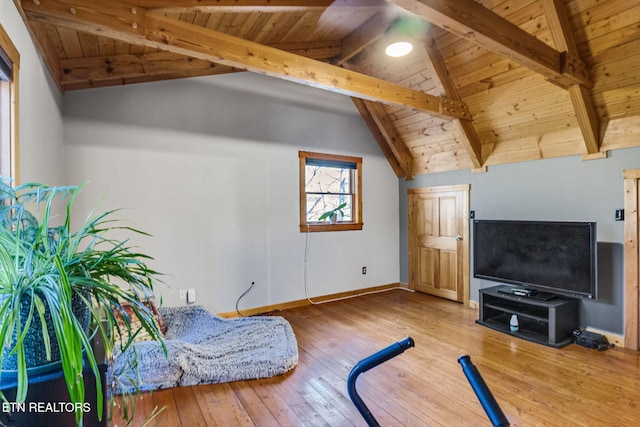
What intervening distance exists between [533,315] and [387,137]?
2.94m

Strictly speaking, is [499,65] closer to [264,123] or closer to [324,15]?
[324,15]

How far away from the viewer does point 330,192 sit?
189 inches

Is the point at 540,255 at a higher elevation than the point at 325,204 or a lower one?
lower

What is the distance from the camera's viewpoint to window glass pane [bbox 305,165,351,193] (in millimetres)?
4633

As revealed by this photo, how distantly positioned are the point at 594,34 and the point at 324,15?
2300 millimetres

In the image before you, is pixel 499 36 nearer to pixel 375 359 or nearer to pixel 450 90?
pixel 450 90

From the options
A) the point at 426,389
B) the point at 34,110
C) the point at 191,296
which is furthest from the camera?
the point at 191,296

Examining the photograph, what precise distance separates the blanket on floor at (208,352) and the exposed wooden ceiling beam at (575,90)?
11.1 feet

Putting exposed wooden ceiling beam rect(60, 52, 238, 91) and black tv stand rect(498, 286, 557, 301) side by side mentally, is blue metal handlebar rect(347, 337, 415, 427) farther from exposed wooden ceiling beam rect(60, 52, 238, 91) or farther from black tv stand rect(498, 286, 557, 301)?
exposed wooden ceiling beam rect(60, 52, 238, 91)

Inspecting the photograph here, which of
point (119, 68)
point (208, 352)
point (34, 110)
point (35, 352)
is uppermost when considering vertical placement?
point (119, 68)

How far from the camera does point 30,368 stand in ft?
2.88

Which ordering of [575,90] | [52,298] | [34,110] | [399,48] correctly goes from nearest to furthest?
[52,298]
[34,110]
[575,90]
[399,48]

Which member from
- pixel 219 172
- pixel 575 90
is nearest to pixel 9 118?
pixel 219 172

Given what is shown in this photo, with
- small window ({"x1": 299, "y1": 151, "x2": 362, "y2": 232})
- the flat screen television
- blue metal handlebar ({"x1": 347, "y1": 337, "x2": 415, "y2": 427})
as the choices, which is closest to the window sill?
small window ({"x1": 299, "y1": 151, "x2": 362, "y2": 232})
